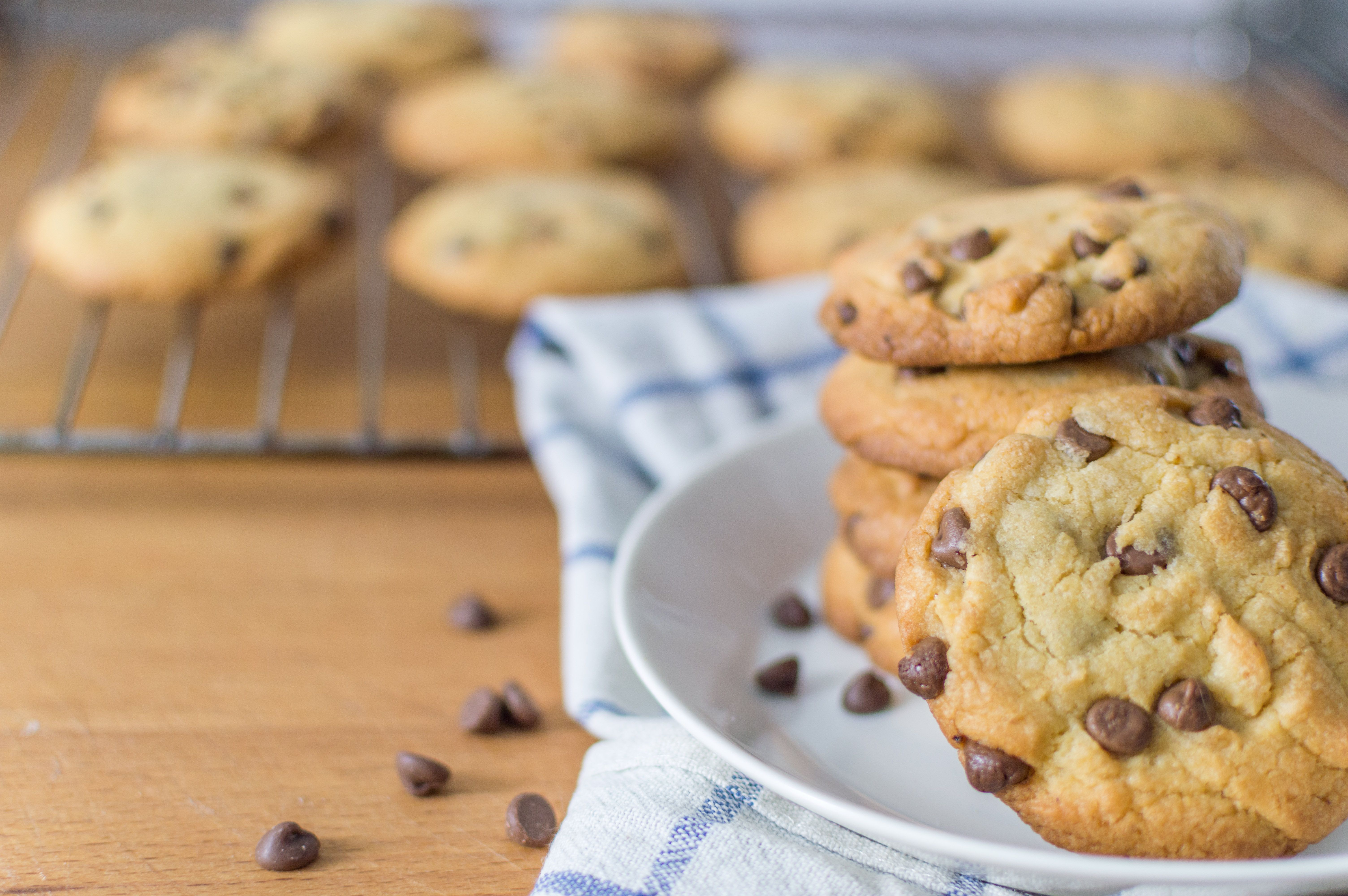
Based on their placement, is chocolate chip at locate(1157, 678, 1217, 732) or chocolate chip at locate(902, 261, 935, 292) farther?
chocolate chip at locate(902, 261, 935, 292)

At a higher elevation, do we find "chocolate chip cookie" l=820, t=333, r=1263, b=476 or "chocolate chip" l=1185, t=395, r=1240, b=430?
"chocolate chip" l=1185, t=395, r=1240, b=430

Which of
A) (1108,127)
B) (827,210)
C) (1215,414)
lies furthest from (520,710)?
(1108,127)

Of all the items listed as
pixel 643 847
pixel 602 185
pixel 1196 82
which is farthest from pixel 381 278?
pixel 1196 82

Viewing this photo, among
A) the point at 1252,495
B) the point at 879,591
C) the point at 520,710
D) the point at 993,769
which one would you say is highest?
the point at 1252,495

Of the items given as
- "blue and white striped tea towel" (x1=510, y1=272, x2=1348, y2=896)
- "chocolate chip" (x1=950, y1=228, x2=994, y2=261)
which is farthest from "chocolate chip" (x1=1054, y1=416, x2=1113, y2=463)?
"blue and white striped tea towel" (x1=510, y1=272, x2=1348, y2=896)

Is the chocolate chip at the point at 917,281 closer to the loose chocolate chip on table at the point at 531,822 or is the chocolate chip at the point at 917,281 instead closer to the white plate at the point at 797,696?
the white plate at the point at 797,696

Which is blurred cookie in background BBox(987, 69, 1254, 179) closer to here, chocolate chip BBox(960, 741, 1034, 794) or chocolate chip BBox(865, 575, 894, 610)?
chocolate chip BBox(865, 575, 894, 610)

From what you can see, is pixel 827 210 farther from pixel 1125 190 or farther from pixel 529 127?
pixel 1125 190
